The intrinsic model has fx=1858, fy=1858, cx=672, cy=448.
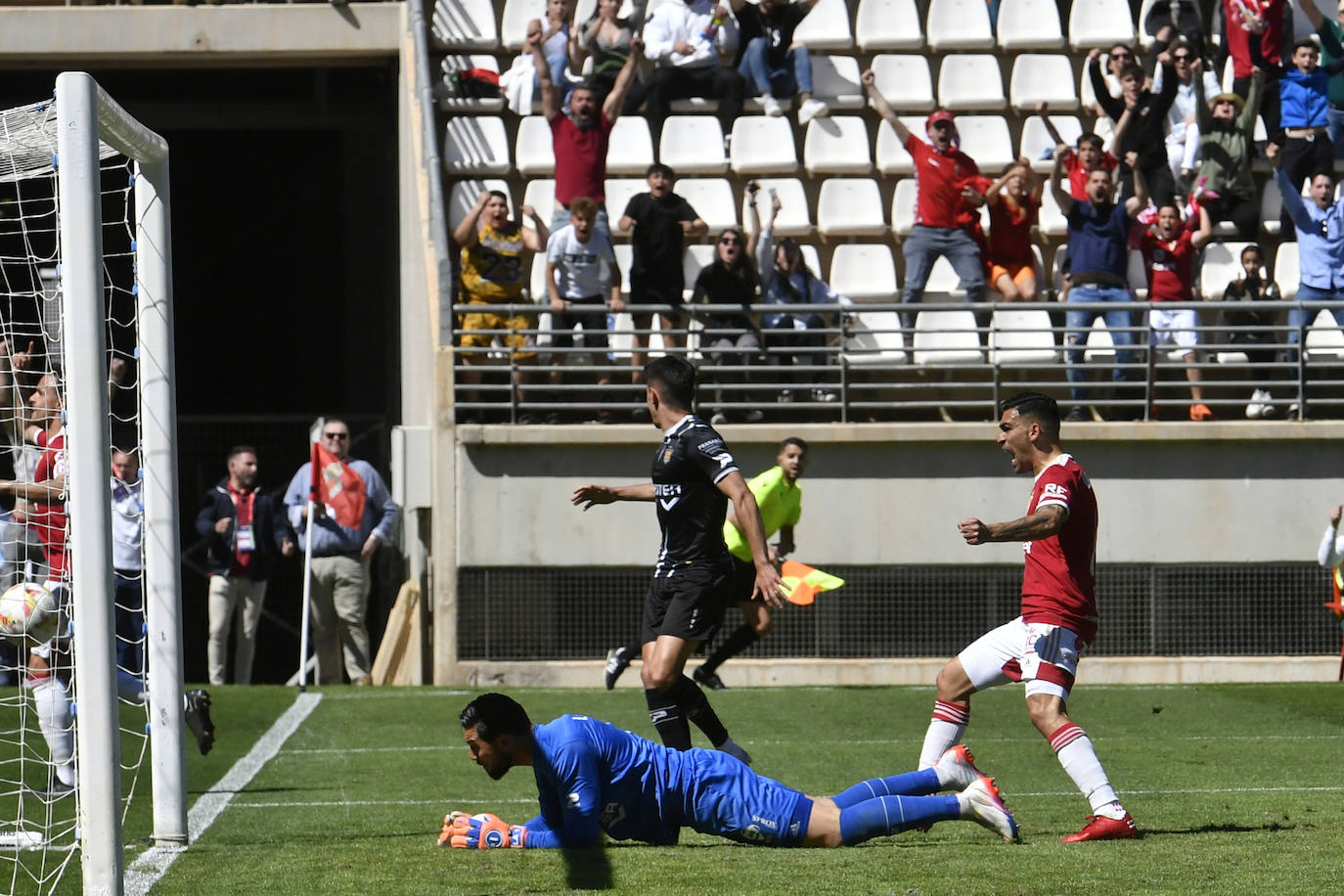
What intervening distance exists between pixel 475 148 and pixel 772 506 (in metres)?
6.65

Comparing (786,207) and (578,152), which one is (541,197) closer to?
(578,152)

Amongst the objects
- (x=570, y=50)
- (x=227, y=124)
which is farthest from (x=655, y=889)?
(x=227, y=124)

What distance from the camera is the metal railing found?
15531 millimetres

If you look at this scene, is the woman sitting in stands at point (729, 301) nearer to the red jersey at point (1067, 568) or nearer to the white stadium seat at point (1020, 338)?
the white stadium seat at point (1020, 338)

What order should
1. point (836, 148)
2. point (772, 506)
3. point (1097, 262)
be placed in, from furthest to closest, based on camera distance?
point (836, 148)
point (1097, 262)
point (772, 506)

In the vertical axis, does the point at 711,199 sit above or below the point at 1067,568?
above

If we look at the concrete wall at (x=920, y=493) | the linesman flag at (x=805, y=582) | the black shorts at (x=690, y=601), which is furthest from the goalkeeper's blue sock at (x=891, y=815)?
the concrete wall at (x=920, y=493)

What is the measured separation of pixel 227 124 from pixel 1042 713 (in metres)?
17.7

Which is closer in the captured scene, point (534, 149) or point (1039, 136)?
point (534, 149)

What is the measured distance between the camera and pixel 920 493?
1589 cm

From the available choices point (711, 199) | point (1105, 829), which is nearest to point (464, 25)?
point (711, 199)

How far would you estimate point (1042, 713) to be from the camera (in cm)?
730

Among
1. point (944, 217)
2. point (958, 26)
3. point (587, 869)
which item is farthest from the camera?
point (958, 26)

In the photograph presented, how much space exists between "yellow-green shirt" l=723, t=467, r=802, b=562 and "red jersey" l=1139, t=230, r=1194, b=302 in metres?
4.90
